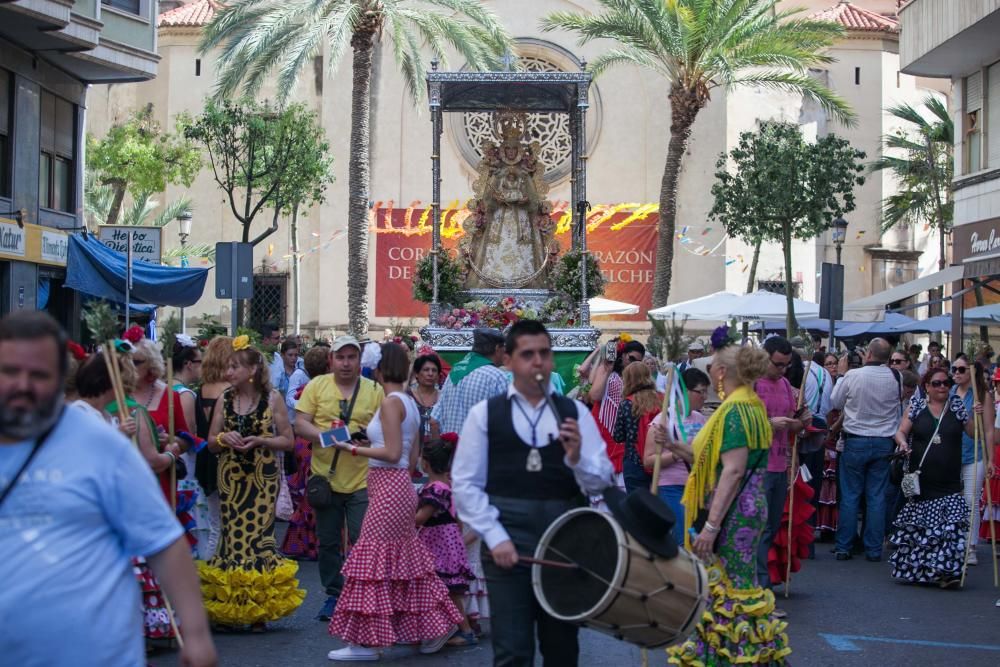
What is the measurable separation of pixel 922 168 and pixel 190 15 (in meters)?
21.0

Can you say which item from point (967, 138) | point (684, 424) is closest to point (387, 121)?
point (967, 138)

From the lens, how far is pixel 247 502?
8719 mm

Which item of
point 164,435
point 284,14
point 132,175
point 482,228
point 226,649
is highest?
point 284,14

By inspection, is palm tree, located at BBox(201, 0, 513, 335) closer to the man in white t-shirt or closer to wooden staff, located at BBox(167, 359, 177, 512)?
wooden staff, located at BBox(167, 359, 177, 512)

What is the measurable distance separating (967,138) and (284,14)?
1315 centimetres

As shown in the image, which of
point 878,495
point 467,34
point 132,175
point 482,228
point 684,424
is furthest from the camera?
point 132,175

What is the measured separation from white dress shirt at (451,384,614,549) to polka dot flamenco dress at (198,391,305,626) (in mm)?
3356

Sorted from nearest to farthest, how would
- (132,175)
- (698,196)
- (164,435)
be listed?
(164,435)
(132,175)
(698,196)

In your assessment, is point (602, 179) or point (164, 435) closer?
point (164, 435)

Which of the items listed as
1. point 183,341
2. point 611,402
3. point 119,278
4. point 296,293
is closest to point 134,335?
point 183,341

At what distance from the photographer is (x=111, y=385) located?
6777 millimetres

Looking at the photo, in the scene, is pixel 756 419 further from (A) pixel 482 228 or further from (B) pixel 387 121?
(B) pixel 387 121

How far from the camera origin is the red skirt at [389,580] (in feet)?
26.2

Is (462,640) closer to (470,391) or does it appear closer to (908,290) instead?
(470,391)
